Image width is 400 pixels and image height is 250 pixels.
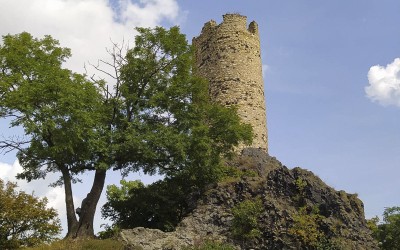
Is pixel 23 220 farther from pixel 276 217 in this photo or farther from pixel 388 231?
pixel 388 231

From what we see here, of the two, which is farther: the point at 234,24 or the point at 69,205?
the point at 234,24

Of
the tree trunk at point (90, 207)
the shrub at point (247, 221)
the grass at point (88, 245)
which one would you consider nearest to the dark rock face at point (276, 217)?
the shrub at point (247, 221)

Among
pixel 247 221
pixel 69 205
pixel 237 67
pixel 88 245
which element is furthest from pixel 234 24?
pixel 88 245

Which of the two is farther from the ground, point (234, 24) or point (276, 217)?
point (234, 24)

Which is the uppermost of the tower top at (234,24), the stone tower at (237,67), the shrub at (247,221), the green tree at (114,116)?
the tower top at (234,24)

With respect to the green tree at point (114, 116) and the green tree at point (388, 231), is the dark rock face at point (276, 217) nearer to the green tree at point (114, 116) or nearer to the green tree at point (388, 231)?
the green tree at point (114, 116)

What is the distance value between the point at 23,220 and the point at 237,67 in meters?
14.8

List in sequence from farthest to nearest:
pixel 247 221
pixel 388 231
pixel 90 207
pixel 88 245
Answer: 1. pixel 388 231
2. pixel 90 207
3. pixel 247 221
4. pixel 88 245

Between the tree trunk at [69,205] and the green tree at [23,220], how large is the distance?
1.79 metres

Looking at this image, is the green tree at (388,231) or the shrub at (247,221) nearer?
the shrub at (247,221)

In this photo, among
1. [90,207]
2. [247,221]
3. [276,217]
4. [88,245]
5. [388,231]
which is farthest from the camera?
[388,231]

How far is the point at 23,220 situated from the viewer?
21094mm

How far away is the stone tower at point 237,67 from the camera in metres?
27.7

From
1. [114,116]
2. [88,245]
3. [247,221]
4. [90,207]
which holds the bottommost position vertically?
[88,245]
